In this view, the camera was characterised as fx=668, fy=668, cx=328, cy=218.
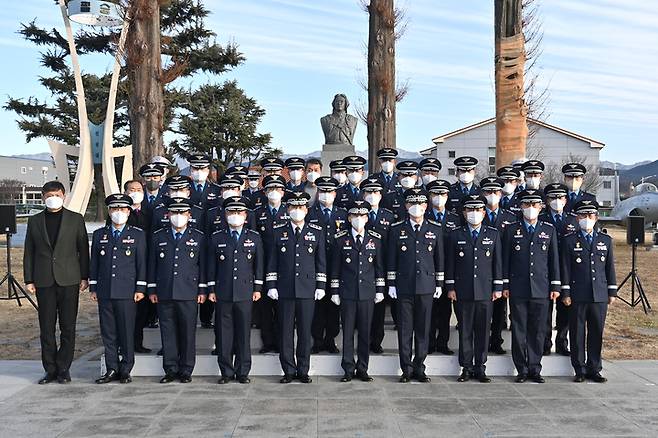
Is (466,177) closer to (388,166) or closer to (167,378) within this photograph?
(388,166)

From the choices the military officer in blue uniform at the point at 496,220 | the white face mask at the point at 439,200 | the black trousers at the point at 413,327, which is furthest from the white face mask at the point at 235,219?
the military officer in blue uniform at the point at 496,220

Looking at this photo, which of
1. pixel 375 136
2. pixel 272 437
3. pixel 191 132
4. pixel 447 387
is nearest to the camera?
pixel 272 437

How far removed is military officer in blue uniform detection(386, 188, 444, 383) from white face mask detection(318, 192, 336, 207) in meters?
0.74

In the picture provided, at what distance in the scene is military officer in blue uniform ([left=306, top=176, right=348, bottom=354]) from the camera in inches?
266

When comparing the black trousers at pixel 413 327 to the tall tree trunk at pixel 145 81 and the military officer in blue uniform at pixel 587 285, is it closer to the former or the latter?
the military officer in blue uniform at pixel 587 285

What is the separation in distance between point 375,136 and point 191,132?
75.0 feet

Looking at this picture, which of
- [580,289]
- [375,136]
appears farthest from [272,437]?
[375,136]

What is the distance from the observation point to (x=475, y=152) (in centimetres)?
5947

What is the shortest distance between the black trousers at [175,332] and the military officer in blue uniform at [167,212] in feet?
2.88

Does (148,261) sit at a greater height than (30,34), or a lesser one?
lesser

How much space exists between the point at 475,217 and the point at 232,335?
265cm

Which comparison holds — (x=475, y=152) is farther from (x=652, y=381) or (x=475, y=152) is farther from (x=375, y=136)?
(x=652, y=381)

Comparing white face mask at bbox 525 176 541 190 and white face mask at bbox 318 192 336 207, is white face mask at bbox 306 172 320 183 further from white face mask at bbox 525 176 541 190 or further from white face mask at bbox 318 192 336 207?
white face mask at bbox 525 176 541 190

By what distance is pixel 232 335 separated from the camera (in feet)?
21.5
